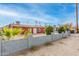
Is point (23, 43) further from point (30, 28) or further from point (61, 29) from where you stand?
point (61, 29)

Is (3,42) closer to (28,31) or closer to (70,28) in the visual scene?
(28,31)

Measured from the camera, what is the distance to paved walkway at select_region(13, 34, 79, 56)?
15.1ft

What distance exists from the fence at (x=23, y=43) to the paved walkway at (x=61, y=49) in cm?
22

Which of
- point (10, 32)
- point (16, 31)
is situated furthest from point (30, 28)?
point (10, 32)

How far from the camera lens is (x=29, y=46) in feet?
16.3

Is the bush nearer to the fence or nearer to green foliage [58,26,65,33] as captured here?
the fence

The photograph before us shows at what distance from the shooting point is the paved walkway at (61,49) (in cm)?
461

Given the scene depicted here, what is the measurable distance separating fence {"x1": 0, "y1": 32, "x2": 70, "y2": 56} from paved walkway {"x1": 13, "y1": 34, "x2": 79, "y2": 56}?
0.22 metres

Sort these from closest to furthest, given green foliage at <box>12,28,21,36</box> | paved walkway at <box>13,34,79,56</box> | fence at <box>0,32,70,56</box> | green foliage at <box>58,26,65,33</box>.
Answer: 1. fence at <box>0,32,70,56</box>
2. paved walkway at <box>13,34,79,56</box>
3. green foliage at <box>12,28,21,36</box>
4. green foliage at <box>58,26,65,33</box>

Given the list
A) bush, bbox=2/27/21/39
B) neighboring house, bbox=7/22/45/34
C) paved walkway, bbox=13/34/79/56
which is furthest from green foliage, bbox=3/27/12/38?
paved walkway, bbox=13/34/79/56

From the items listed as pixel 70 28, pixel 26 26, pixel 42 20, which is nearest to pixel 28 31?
pixel 26 26

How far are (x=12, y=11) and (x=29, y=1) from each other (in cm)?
48

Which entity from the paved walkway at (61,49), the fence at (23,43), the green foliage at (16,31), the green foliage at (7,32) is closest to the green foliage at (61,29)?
the fence at (23,43)

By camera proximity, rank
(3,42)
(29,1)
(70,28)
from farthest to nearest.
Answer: (70,28) → (29,1) → (3,42)
